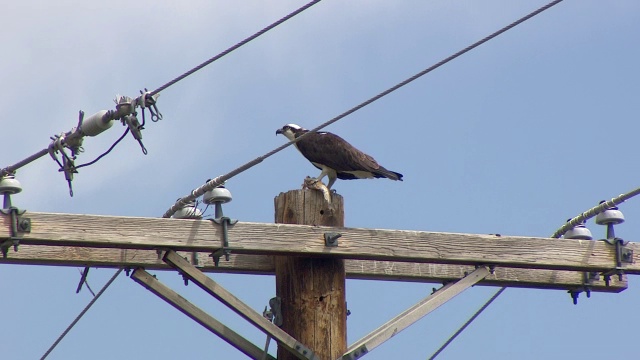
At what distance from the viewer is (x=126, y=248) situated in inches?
296

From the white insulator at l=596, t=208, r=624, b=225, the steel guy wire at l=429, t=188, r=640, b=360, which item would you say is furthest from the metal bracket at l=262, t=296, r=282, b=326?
the white insulator at l=596, t=208, r=624, b=225

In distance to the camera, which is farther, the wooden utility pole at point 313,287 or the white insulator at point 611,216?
the white insulator at point 611,216

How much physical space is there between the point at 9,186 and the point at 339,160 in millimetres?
3499

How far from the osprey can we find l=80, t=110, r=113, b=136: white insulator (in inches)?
110

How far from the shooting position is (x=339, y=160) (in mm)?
10328

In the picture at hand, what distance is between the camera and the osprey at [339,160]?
10.3m

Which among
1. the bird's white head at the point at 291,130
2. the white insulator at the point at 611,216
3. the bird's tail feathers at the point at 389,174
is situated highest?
the bird's white head at the point at 291,130

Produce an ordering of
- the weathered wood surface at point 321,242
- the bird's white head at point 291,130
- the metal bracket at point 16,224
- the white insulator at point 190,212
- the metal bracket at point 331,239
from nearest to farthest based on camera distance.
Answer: the metal bracket at point 16,224 → the weathered wood surface at point 321,242 → the metal bracket at point 331,239 → the white insulator at point 190,212 → the bird's white head at point 291,130

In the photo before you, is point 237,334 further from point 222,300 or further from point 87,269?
point 87,269

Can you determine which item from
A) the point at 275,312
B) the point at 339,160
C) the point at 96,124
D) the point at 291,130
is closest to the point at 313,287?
the point at 275,312

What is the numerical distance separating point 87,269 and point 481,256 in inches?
92.1

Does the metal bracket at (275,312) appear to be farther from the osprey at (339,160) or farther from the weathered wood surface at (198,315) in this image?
the osprey at (339,160)

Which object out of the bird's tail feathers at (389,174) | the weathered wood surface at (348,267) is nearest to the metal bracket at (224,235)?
the weathered wood surface at (348,267)

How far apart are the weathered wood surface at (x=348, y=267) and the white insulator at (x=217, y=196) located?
0.43m
